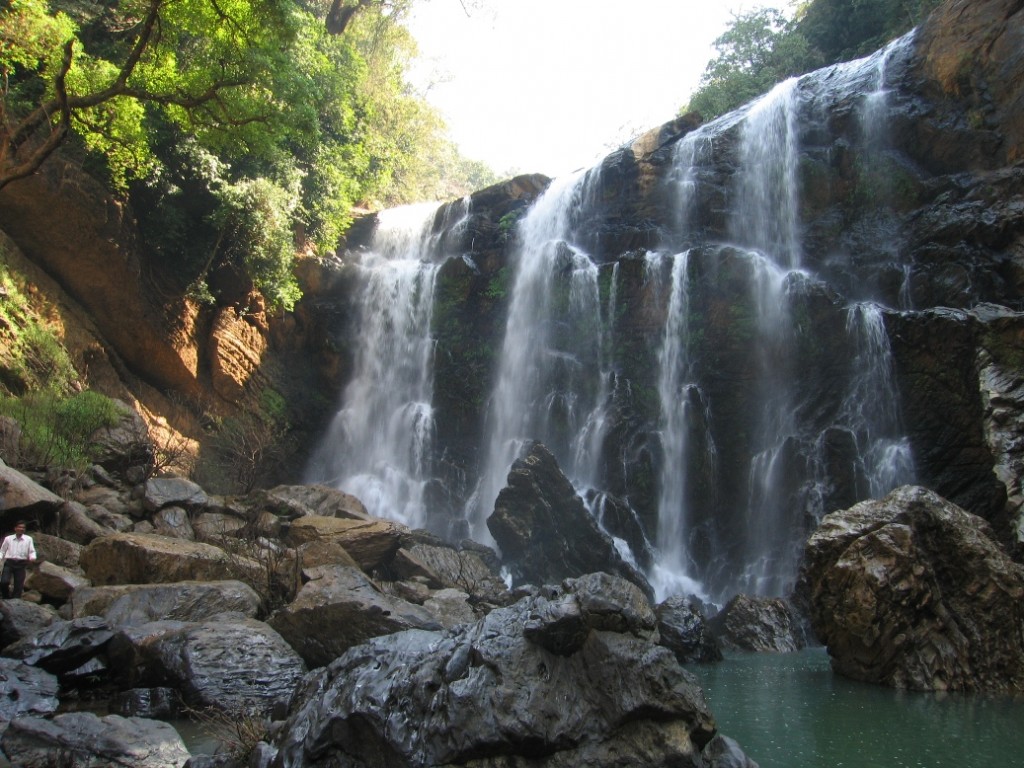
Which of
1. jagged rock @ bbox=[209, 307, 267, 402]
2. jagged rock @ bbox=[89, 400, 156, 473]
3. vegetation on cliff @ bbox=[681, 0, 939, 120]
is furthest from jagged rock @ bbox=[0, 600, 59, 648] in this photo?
vegetation on cliff @ bbox=[681, 0, 939, 120]

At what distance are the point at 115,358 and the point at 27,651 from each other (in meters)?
12.7

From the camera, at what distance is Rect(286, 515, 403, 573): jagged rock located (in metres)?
12.4

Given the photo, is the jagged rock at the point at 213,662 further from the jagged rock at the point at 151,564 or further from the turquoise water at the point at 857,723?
Result: the turquoise water at the point at 857,723

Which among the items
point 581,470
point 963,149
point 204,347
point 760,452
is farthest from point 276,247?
point 963,149

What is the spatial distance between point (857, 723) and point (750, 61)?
30363 mm

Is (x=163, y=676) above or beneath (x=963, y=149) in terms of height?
beneath

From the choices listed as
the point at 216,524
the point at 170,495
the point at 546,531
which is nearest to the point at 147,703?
the point at 216,524

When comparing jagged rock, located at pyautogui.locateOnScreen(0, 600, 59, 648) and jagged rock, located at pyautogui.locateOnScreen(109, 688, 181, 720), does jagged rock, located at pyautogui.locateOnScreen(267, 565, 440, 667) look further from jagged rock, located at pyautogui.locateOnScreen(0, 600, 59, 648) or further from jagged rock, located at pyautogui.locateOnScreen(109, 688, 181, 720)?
jagged rock, located at pyautogui.locateOnScreen(0, 600, 59, 648)

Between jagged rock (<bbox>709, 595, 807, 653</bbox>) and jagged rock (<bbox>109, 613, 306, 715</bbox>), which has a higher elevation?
jagged rock (<bbox>709, 595, 807, 653</bbox>)

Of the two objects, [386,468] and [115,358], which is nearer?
[115,358]

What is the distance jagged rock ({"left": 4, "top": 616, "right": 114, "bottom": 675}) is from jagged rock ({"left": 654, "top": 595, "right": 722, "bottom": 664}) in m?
6.96

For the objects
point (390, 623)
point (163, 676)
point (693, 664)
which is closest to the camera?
point (163, 676)

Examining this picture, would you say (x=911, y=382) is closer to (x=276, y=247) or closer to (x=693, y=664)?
(x=693, y=664)

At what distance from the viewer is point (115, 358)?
60.2 ft
